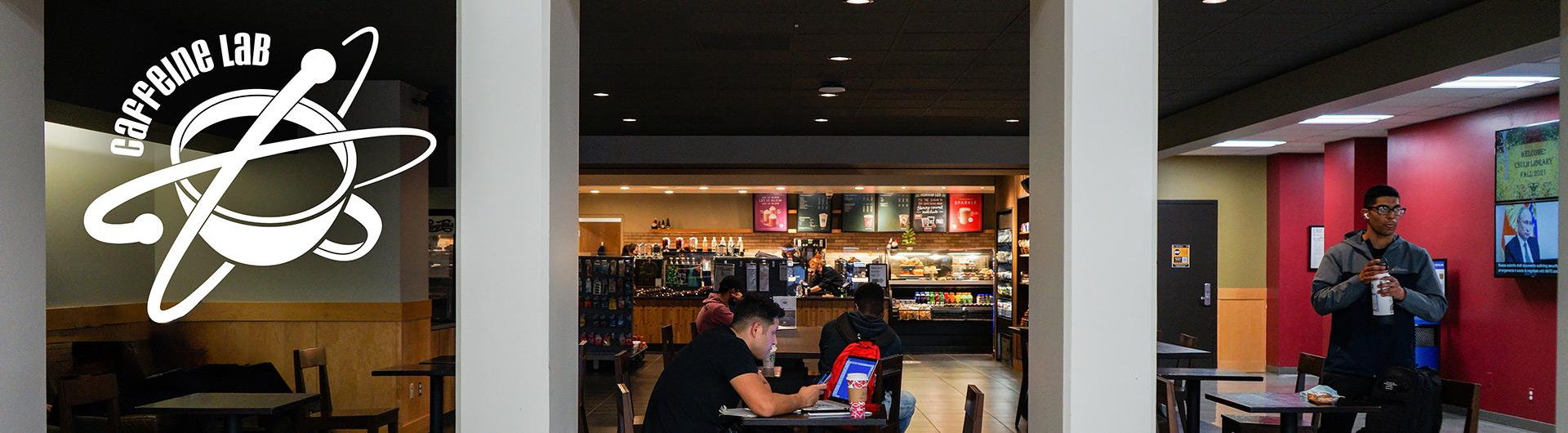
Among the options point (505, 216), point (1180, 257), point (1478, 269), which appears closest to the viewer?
point (505, 216)

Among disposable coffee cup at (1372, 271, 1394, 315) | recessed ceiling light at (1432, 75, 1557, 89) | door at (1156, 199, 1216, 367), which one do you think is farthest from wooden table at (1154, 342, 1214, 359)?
door at (1156, 199, 1216, 367)

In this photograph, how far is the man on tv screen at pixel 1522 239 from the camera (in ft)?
27.4

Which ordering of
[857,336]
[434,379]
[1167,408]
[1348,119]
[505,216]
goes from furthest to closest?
[1348,119] < [857,336] < [434,379] < [1167,408] < [505,216]

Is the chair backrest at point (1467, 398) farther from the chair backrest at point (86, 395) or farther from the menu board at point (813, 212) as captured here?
the menu board at point (813, 212)

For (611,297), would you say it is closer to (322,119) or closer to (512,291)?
(322,119)

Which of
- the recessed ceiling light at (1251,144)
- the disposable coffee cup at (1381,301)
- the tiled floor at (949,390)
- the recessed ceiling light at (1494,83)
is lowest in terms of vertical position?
the tiled floor at (949,390)

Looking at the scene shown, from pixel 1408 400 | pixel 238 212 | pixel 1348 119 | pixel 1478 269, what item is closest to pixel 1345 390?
pixel 1408 400

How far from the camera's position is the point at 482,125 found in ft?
9.49

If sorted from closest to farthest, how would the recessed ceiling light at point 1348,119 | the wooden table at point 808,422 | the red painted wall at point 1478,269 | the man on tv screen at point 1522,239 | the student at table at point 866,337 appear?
the wooden table at point 808,422 → the student at table at point 866,337 → the man on tv screen at point 1522,239 → the red painted wall at point 1478,269 → the recessed ceiling light at point 1348,119

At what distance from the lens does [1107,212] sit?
2.90 metres

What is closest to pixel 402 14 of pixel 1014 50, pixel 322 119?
pixel 322 119

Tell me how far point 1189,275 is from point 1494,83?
16.7 feet

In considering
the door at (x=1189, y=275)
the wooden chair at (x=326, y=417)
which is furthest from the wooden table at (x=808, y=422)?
the door at (x=1189, y=275)

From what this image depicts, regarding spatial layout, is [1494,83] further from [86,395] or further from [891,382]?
[86,395]
